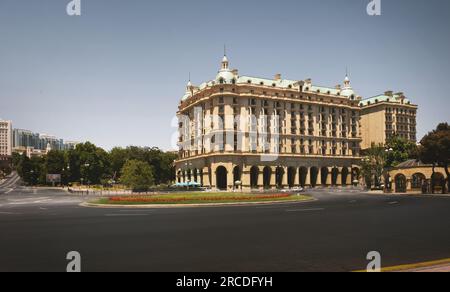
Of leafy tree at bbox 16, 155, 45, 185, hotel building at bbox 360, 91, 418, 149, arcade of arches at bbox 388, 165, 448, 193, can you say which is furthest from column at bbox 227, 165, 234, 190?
leafy tree at bbox 16, 155, 45, 185

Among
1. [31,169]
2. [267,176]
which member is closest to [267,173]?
[267,176]

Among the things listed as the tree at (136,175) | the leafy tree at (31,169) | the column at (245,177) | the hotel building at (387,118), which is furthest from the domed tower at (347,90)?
the leafy tree at (31,169)

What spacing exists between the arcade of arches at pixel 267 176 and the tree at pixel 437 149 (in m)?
42.4

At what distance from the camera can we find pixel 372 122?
438ft

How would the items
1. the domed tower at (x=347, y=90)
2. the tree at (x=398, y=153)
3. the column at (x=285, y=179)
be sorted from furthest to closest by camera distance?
the domed tower at (x=347, y=90) → the column at (x=285, y=179) → the tree at (x=398, y=153)

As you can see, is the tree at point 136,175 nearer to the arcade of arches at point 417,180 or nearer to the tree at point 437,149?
the arcade of arches at point 417,180

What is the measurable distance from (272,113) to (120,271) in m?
95.4

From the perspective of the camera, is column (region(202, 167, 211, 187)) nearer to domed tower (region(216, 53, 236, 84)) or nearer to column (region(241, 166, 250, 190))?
column (region(241, 166, 250, 190))

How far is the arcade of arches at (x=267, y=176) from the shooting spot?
9356 centimetres

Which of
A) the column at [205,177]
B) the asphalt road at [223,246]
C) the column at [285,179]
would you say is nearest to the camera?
the asphalt road at [223,246]

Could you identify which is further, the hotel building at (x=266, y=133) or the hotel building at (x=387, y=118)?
the hotel building at (x=387, y=118)
